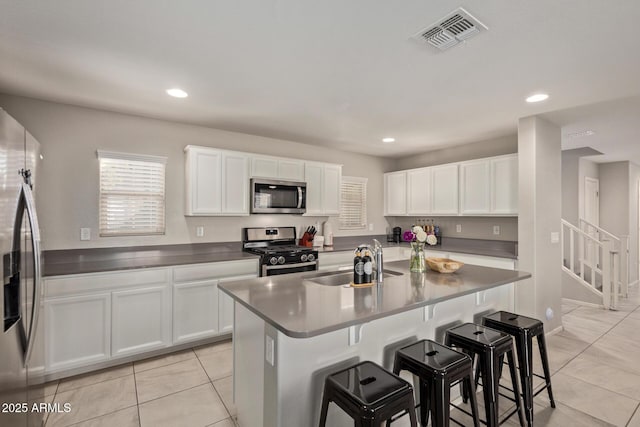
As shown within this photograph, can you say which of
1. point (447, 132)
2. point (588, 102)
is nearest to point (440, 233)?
point (447, 132)

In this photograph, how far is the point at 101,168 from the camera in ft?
10.9

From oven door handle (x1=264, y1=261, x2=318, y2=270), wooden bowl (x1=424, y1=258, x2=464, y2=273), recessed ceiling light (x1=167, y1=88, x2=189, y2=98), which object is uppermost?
recessed ceiling light (x1=167, y1=88, x2=189, y2=98)

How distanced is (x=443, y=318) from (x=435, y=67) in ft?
6.08

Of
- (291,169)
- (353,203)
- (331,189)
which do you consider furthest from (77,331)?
(353,203)

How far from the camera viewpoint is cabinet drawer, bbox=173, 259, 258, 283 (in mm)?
3197

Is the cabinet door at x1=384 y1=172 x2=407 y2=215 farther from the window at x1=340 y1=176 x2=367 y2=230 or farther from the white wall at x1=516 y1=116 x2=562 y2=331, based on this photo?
the white wall at x1=516 y1=116 x2=562 y2=331

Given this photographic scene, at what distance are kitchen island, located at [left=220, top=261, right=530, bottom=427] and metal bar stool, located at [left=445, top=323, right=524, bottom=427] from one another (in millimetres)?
194

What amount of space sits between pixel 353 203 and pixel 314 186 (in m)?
1.09

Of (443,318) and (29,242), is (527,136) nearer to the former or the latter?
(443,318)

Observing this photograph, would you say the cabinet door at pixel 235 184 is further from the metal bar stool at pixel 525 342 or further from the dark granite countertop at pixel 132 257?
the metal bar stool at pixel 525 342

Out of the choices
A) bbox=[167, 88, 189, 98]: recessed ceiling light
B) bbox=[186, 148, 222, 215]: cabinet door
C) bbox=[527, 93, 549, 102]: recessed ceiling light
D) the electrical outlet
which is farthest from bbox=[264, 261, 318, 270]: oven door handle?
bbox=[527, 93, 549, 102]: recessed ceiling light

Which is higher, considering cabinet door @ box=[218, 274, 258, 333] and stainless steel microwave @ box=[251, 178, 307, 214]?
stainless steel microwave @ box=[251, 178, 307, 214]

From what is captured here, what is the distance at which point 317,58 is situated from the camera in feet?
7.27

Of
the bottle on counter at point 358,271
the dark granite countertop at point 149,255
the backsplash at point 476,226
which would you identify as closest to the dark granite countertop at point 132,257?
the dark granite countertop at point 149,255
